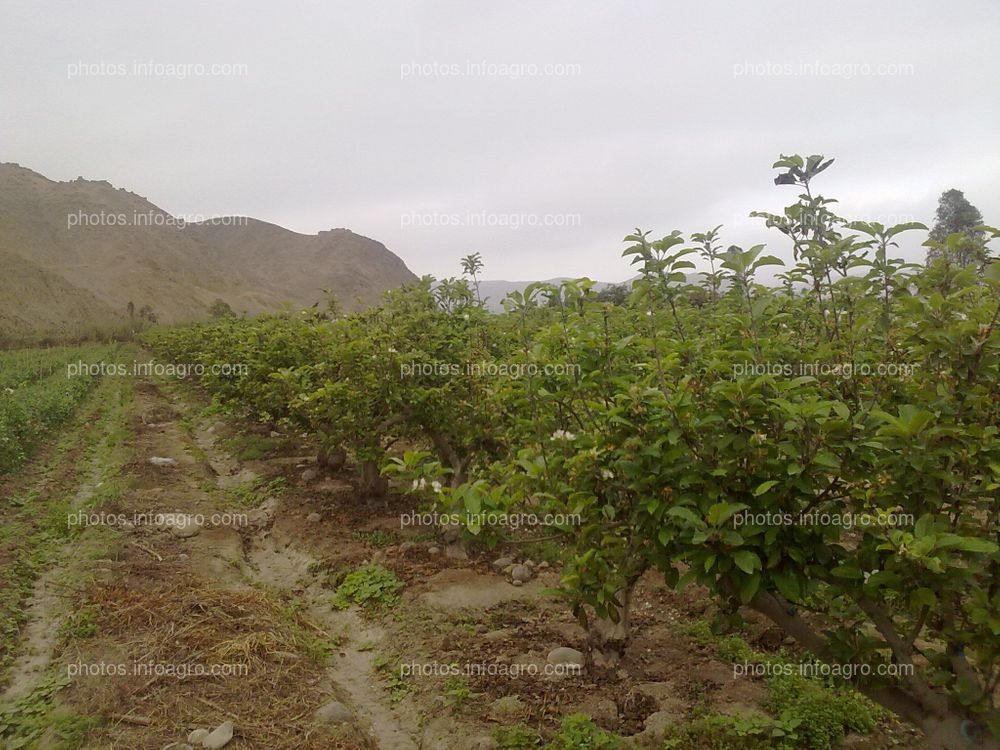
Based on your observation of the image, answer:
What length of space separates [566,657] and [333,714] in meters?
1.73

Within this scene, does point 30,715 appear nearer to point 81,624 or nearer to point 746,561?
point 81,624

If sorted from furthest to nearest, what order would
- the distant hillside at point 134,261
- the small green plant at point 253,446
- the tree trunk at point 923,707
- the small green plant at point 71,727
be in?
the distant hillside at point 134,261
the small green plant at point 253,446
the small green plant at point 71,727
the tree trunk at point 923,707

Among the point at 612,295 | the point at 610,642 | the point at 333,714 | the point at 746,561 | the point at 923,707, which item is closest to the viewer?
the point at 746,561

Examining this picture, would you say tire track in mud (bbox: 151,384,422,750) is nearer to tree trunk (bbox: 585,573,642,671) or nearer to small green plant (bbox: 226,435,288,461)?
small green plant (bbox: 226,435,288,461)

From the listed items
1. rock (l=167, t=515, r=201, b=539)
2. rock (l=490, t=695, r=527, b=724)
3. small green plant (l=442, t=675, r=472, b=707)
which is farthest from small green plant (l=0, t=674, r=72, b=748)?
rock (l=167, t=515, r=201, b=539)

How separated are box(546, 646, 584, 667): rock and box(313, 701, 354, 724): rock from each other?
1.51 m

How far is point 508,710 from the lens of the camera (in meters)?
4.10

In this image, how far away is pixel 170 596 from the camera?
5.34 meters

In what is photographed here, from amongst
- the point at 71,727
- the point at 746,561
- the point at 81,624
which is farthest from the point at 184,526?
the point at 746,561

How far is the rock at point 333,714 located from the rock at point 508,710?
98 centimetres

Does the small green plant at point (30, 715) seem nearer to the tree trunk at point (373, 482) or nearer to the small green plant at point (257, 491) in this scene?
the tree trunk at point (373, 482)

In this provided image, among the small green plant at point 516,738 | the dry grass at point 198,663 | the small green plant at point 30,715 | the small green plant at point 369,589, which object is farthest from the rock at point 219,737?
the small green plant at point 369,589

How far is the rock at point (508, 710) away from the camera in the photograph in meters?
4.04

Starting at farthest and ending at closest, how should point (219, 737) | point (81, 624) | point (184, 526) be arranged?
point (184, 526)
point (81, 624)
point (219, 737)
